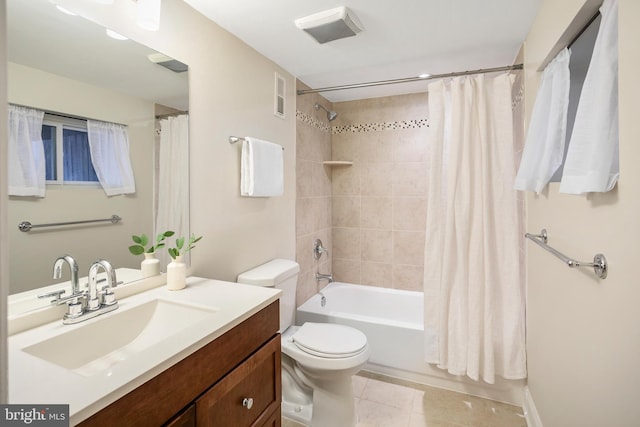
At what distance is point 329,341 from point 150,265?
3.42 ft

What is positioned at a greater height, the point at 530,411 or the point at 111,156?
the point at 111,156

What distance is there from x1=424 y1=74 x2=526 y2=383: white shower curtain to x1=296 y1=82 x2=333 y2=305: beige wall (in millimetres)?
1035

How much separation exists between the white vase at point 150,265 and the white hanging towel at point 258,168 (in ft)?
2.04

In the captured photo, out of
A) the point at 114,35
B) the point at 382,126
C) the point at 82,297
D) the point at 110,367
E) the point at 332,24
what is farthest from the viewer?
the point at 382,126

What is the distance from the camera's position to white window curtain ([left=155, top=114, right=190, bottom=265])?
1.44 m

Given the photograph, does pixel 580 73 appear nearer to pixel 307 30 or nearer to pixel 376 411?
pixel 307 30

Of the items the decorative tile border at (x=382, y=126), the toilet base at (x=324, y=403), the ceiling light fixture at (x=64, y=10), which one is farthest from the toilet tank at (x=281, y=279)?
the decorative tile border at (x=382, y=126)

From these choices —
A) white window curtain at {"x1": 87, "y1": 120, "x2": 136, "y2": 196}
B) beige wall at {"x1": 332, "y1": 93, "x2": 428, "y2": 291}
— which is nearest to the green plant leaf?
white window curtain at {"x1": 87, "y1": 120, "x2": 136, "y2": 196}

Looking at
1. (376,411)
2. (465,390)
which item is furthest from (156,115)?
(465,390)

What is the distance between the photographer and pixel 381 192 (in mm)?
3084

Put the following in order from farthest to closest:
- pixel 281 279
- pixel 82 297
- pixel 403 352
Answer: pixel 403 352
pixel 281 279
pixel 82 297

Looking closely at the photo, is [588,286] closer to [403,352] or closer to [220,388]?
[220,388]

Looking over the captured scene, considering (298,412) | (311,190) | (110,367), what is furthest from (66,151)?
(311,190)

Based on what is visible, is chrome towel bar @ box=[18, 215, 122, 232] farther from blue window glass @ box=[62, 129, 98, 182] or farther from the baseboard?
the baseboard
